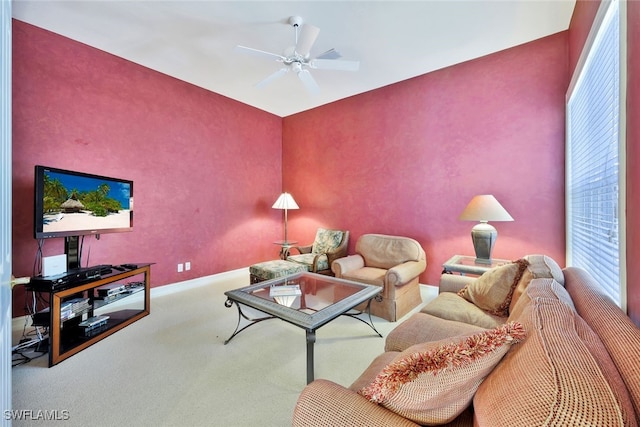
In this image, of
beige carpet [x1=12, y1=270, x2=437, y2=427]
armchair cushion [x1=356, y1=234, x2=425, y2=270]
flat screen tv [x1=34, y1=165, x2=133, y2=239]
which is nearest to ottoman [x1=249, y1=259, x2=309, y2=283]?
beige carpet [x1=12, y1=270, x2=437, y2=427]

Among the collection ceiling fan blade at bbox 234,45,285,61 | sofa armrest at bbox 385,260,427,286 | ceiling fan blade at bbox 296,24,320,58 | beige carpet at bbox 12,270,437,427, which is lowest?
beige carpet at bbox 12,270,437,427

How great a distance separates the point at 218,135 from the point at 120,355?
303cm

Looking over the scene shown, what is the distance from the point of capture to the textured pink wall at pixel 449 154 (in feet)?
8.80

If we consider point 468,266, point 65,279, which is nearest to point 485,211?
point 468,266

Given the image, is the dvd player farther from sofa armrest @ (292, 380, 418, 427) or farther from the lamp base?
the lamp base

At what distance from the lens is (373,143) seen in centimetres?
384

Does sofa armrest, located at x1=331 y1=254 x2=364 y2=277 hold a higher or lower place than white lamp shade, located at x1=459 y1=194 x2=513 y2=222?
lower

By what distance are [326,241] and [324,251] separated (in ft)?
0.54

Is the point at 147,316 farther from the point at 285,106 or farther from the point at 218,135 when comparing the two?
the point at 285,106

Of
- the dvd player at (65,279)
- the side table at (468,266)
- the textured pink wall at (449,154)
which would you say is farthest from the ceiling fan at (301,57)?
the dvd player at (65,279)

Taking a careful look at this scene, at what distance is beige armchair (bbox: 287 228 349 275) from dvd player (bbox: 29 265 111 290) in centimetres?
212

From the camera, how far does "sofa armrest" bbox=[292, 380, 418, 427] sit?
777mm

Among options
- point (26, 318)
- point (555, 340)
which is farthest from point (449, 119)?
point (26, 318)

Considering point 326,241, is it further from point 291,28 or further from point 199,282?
point 291,28
